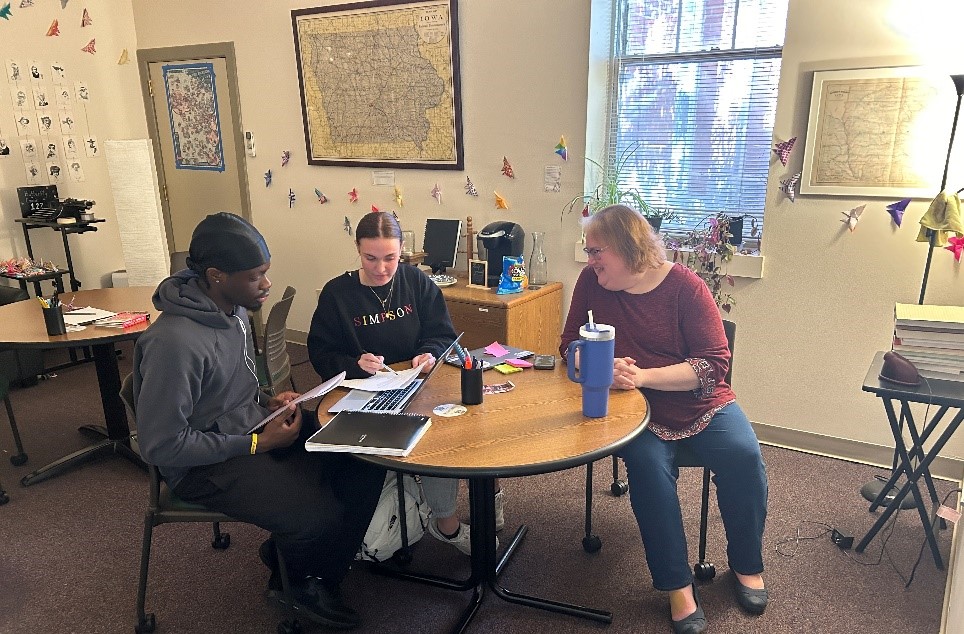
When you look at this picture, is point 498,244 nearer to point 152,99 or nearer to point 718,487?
point 718,487

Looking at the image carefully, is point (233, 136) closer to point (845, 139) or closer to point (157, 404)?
point (157, 404)

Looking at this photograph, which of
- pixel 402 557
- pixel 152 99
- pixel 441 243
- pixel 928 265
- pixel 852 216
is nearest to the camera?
pixel 402 557

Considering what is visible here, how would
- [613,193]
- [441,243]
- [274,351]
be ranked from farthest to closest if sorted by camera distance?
[441,243]
[613,193]
[274,351]

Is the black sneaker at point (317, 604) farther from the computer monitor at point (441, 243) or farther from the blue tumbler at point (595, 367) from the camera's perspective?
the computer monitor at point (441, 243)

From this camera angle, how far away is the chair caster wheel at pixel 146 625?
1.99 meters

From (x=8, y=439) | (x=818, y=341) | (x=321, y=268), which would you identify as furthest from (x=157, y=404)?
(x=321, y=268)

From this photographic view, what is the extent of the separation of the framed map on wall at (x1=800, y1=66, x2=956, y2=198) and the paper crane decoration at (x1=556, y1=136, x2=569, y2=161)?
1170 mm

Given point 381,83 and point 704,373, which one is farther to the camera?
point 381,83

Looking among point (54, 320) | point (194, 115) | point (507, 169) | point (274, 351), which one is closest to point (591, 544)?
point (274, 351)

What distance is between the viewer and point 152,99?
5117 mm

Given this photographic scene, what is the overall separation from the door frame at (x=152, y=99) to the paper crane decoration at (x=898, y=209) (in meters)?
4.07

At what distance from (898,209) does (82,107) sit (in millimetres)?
5213

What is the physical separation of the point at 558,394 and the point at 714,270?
1586 millimetres

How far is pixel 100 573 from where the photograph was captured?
2303mm
